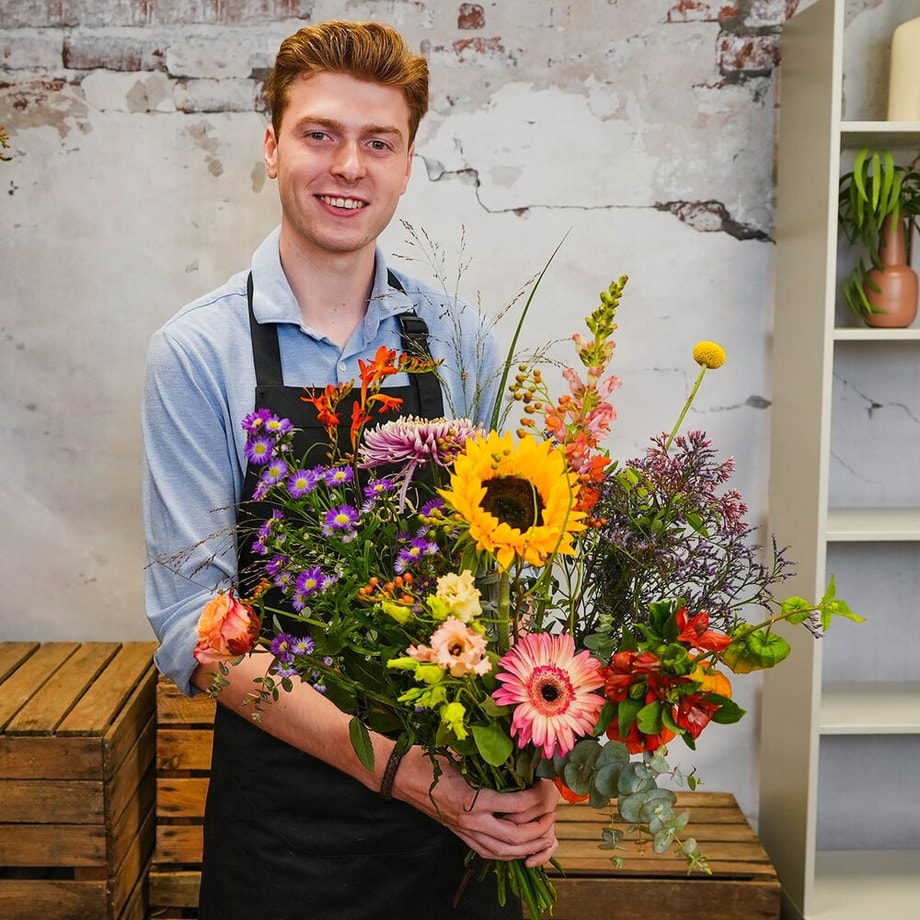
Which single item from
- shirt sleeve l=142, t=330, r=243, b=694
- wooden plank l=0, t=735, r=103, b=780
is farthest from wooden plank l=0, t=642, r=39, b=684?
shirt sleeve l=142, t=330, r=243, b=694

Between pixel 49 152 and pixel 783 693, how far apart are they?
7.02 ft

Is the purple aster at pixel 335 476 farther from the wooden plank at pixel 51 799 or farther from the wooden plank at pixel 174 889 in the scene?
the wooden plank at pixel 174 889

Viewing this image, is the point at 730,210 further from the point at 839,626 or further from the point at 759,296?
the point at 839,626

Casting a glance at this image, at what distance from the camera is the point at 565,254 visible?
2570 millimetres

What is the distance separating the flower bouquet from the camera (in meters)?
0.90

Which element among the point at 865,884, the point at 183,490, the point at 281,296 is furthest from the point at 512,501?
the point at 865,884

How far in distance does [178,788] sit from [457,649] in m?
1.67

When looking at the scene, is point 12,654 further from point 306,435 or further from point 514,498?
point 514,498

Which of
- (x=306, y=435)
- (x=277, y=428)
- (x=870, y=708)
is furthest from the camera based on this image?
(x=870, y=708)

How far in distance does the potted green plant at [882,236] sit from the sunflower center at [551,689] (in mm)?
1748

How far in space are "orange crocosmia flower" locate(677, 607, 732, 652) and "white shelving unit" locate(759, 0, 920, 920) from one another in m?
1.43

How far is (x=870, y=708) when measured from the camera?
2449 millimetres

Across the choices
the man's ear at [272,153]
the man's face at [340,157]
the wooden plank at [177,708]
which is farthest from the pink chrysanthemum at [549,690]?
the wooden plank at [177,708]

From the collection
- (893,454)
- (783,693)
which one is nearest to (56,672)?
(783,693)
